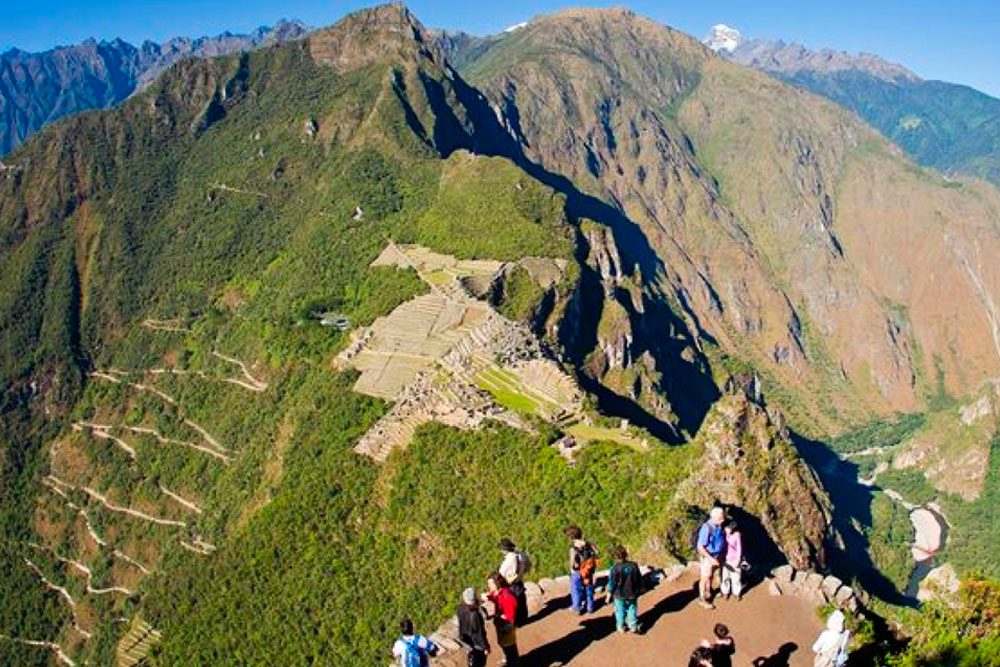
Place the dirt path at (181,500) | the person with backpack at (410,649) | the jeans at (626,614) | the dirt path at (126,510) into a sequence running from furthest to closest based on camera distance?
the dirt path at (126,510)
the dirt path at (181,500)
the jeans at (626,614)
the person with backpack at (410,649)

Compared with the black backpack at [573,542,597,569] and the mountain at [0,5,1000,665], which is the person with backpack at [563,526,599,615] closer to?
the black backpack at [573,542,597,569]

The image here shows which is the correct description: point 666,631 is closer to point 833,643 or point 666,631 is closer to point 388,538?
point 833,643

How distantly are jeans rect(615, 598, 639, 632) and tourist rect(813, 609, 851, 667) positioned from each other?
531cm

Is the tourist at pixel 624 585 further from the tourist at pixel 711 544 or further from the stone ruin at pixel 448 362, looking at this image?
the stone ruin at pixel 448 362

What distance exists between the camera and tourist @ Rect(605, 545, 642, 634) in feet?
83.9

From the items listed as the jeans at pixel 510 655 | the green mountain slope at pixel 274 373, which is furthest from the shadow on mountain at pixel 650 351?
the jeans at pixel 510 655

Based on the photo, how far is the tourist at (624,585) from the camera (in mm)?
25562

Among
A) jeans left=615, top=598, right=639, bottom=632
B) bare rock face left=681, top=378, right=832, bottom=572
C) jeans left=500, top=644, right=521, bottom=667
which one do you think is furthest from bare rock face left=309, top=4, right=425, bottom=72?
jeans left=500, top=644, right=521, bottom=667

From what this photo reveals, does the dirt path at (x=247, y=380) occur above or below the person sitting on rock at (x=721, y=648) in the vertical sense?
above

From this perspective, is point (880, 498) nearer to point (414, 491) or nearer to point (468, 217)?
point (468, 217)

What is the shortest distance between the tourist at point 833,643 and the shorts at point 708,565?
4.75m

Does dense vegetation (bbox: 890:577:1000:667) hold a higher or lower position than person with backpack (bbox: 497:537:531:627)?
lower

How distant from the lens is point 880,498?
166625 millimetres

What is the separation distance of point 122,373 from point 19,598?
129 feet
